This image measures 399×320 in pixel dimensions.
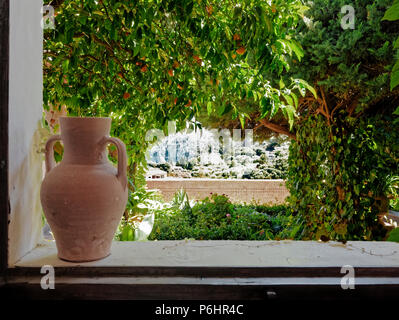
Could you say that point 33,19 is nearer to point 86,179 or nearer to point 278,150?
point 86,179

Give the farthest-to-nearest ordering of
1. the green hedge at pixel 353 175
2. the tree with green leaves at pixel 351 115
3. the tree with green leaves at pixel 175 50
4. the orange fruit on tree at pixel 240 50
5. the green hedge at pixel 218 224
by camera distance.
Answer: the green hedge at pixel 218 224
the green hedge at pixel 353 175
the tree with green leaves at pixel 351 115
the orange fruit on tree at pixel 240 50
the tree with green leaves at pixel 175 50

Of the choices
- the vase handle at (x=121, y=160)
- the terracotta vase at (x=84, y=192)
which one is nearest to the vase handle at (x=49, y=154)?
the terracotta vase at (x=84, y=192)

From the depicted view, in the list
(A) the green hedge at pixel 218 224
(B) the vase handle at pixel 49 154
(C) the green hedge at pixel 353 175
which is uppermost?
(B) the vase handle at pixel 49 154

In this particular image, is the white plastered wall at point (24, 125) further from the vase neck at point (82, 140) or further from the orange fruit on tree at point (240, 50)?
the orange fruit on tree at point (240, 50)

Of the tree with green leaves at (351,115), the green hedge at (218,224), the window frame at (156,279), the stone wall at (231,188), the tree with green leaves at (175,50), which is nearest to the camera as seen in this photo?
the window frame at (156,279)

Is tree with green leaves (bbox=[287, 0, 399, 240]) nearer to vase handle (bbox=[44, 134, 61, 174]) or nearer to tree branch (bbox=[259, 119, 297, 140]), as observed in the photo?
tree branch (bbox=[259, 119, 297, 140])

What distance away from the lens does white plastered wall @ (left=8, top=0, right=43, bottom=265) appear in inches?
26.0

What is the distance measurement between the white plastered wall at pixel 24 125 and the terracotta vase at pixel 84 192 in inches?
2.1

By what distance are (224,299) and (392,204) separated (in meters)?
3.29

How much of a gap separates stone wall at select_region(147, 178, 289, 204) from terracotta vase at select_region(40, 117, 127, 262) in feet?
18.2

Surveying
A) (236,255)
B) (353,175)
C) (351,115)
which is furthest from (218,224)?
(236,255)

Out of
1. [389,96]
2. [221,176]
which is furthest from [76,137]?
[221,176]

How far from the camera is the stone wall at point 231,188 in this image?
20.7 feet
